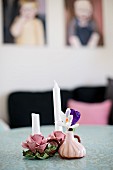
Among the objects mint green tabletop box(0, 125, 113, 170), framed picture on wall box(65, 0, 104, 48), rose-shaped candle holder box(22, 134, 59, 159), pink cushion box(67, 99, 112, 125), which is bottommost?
pink cushion box(67, 99, 112, 125)

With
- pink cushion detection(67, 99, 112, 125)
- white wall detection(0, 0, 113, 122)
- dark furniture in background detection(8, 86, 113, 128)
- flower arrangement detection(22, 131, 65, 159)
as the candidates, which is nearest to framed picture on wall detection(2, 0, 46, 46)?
white wall detection(0, 0, 113, 122)

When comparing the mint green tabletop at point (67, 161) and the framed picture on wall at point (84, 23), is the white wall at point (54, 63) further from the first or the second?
the mint green tabletop at point (67, 161)

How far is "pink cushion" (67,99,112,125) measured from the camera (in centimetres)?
287

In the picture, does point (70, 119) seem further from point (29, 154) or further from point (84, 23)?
point (84, 23)

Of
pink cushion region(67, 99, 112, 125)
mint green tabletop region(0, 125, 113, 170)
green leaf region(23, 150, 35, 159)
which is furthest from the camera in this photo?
pink cushion region(67, 99, 112, 125)

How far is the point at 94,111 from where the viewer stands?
9.50 ft

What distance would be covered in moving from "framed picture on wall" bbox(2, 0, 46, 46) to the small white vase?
213cm

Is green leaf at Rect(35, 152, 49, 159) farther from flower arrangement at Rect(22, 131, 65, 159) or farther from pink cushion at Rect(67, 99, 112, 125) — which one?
pink cushion at Rect(67, 99, 112, 125)

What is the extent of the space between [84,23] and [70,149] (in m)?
2.49

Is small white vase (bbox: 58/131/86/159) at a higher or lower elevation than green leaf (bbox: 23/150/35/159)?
higher

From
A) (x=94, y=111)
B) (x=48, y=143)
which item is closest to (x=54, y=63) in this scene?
(x=94, y=111)

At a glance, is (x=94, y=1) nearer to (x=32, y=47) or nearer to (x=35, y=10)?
(x=35, y=10)

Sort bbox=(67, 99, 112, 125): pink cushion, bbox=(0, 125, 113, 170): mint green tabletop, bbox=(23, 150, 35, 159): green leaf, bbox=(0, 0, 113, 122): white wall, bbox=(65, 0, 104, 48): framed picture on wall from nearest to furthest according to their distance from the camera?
bbox=(0, 125, 113, 170): mint green tabletop
bbox=(23, 150, 35, 159): green leaf
bbox=(67, 99, 112, 125): pink cushion
bbox=(0, 0, 113, 122): white wall
bbox=(65, 0, 104, 48): framed picture on wall

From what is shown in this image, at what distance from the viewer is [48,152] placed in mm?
1160
